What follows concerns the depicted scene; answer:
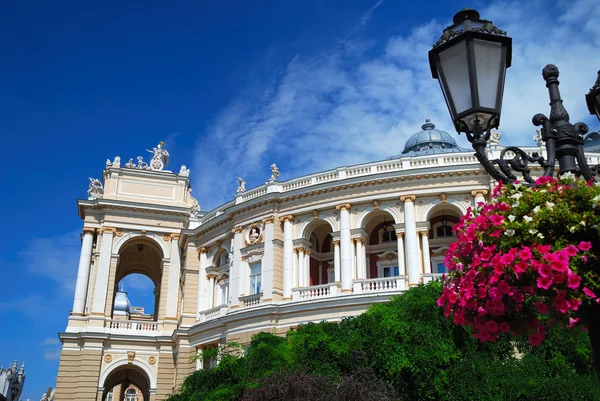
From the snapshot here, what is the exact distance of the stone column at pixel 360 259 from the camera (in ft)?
104

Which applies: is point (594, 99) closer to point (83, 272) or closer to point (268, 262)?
point (268, 262)

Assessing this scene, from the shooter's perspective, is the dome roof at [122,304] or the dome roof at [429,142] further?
the dome roof at [122,304]

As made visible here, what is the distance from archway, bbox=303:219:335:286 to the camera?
35.5 meters

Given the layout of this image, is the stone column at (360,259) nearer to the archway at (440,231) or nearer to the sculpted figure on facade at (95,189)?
the archway at (440,231)

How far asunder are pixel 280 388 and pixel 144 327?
2813 cm

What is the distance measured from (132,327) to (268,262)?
1228 cm

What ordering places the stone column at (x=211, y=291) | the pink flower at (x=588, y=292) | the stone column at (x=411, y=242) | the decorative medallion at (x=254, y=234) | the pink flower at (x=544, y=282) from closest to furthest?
the pink flower at (x=588, y=292), the pink flower at (x=544, y=282), the stone column at (x=411, y=242), the decorative medallion at (x=254, y=234), the stone column at (x=211, y=291)

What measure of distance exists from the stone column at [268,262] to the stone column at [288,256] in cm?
68

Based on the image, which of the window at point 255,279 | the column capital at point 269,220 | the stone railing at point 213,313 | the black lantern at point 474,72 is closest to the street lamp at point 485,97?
the black lantern at point 474,72

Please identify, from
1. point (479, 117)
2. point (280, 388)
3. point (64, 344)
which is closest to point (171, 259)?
point (64, 344)

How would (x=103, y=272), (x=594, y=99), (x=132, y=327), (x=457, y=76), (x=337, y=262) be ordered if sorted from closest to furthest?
(x=457, y=76), (x=594, y=99), (x=337, y=262), (x=103, y=272), (x=132, y=327)

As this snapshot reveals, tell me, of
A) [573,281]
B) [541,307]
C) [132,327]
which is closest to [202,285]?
[132,327]

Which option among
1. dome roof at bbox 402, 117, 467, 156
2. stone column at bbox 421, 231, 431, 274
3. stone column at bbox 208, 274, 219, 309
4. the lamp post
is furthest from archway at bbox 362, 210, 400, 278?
the lamp post

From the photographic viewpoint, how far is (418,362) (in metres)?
20.9
